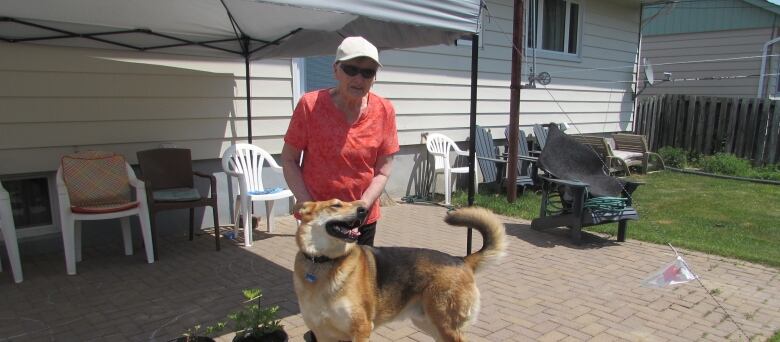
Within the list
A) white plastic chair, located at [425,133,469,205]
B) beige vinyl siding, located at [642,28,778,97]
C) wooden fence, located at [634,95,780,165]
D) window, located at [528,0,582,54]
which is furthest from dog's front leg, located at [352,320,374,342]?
beige vinyl siding, located at [642,28,778,97]

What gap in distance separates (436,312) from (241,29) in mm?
3813

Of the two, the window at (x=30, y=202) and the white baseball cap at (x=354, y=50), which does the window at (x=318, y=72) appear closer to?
the window at (x=30, y=202)

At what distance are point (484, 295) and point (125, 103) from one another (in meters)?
3.95

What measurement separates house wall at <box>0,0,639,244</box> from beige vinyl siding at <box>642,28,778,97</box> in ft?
26.6

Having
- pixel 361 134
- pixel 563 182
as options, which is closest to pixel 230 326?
pixel 361 134

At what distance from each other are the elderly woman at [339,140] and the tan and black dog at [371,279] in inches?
13.9

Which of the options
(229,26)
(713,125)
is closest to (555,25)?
(713,125)

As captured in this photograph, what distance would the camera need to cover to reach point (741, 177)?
32.7ft

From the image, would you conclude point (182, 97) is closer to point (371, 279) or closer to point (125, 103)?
point (125, 103)

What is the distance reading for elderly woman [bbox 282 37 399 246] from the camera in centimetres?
241

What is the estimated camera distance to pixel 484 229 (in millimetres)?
2521

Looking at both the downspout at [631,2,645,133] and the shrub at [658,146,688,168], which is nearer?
the shrub at [658,146,688,168]

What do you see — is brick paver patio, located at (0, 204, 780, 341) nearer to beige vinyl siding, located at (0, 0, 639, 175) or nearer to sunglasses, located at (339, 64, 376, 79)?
beige vinyl siding, located at (0, 0, 639, 175)

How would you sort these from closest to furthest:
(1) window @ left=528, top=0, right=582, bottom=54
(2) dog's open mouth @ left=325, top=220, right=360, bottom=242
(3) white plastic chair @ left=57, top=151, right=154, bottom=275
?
1. (2) dog's open mouth @ left=325, top=220, right=360, bottom=242
2. (3) white plastic chair @ left=57, top=151, right=154, bottom=275
3. (1) window @ left=528, top=0, right=582, bottom=54
